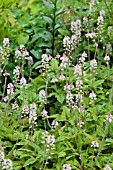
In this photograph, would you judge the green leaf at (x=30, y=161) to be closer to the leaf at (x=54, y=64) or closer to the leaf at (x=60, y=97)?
the leaf at (x=60, y=97)

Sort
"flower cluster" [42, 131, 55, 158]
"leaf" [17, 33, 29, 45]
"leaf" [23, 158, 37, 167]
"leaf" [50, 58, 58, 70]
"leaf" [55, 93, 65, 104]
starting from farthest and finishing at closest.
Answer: "leaf" [17, 33, 29, 45] → "leaf" [50, 58, 58, 70] → "leaf" [55, 93, 65, 104] → "leaf" [23, 158, 37, 167] → "flower cluster" [42, 131, 55, 158]

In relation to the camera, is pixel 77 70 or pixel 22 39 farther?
pixel 22 39

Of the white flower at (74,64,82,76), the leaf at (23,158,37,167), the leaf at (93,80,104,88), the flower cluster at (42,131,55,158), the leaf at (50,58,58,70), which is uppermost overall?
the leaf at (50,58,58,70)

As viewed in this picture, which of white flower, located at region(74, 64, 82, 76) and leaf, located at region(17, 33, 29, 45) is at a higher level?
leaf, located at region(17, 33, 29, 45)

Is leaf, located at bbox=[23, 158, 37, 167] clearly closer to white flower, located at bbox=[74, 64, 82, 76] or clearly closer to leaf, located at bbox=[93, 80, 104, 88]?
white flower, located at bbox=[74, 64, 82, 76]

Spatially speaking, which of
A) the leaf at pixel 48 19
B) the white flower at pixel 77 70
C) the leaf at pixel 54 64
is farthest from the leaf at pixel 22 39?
the white flower at pixel 77 70

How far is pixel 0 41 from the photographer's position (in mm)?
5297

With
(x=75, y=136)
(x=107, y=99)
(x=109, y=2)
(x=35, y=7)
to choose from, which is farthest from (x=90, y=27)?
(x=75, y=136)

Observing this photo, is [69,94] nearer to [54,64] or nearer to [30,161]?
[30,161]

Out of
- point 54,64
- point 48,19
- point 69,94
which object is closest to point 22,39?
point 48,19

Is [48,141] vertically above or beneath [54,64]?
beneath

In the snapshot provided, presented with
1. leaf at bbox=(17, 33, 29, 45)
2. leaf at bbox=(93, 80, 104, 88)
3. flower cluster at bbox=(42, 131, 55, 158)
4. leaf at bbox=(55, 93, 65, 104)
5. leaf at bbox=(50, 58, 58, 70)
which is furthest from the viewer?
leaf at bbox=(17, 33, 29, 45)

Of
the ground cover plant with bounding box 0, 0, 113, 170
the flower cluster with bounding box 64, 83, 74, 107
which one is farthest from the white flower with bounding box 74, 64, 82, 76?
the flower cluster with bounding box 64, 83, 74, 107

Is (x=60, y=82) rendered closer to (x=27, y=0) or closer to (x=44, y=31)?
(x=44, y=31)
